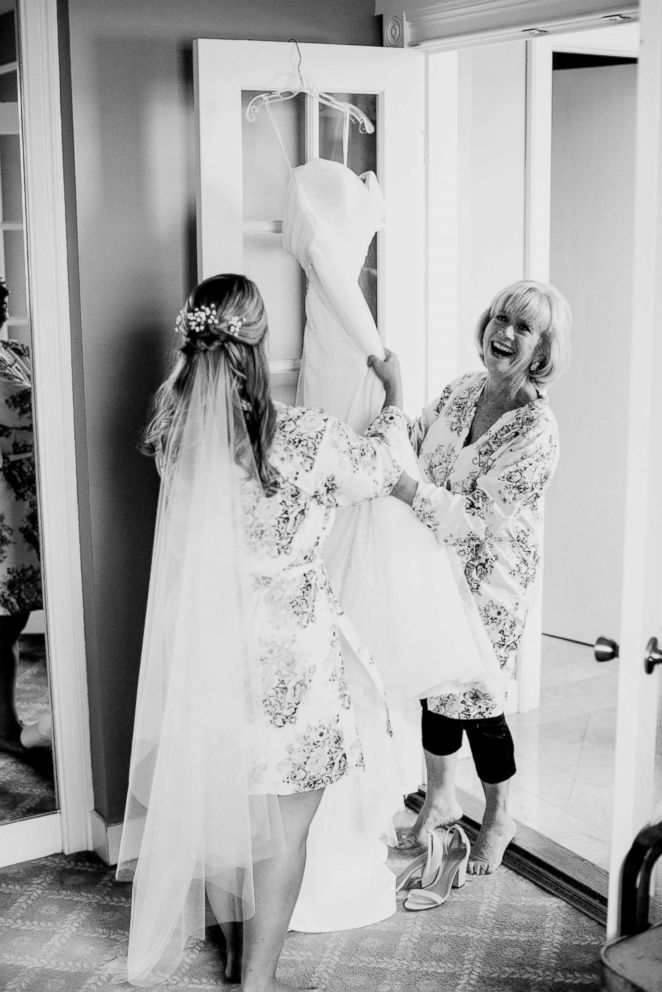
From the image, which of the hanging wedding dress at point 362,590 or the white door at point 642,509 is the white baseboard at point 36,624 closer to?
the hanging wedding dress at point 362,590

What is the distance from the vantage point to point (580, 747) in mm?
3699

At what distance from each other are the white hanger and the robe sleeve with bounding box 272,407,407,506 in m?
0.96

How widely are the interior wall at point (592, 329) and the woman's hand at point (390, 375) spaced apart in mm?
1997

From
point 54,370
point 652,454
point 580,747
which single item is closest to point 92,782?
point 54,370

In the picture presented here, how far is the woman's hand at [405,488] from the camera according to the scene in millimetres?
2412

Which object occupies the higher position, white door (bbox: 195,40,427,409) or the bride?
white door (bbox: 195,40,427,409)

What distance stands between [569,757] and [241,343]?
211 centimetres

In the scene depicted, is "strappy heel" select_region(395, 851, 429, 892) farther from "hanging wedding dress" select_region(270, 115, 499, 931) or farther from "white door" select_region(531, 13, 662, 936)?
"white door" select_region(531, 13, 662, 936)

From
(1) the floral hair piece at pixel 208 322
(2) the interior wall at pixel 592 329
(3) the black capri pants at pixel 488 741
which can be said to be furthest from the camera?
(2) the interior wall at pixel 592 329

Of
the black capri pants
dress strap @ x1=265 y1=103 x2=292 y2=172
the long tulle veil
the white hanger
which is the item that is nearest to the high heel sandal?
the black capri pants

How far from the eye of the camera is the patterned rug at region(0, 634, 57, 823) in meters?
2.94

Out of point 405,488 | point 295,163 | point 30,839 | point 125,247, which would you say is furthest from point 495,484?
point 30,839

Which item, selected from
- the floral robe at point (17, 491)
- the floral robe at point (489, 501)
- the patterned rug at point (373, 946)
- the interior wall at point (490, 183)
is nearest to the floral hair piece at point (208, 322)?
the floral robe at point (489, 501)

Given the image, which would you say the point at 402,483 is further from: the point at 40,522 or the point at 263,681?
the point at 40,522
